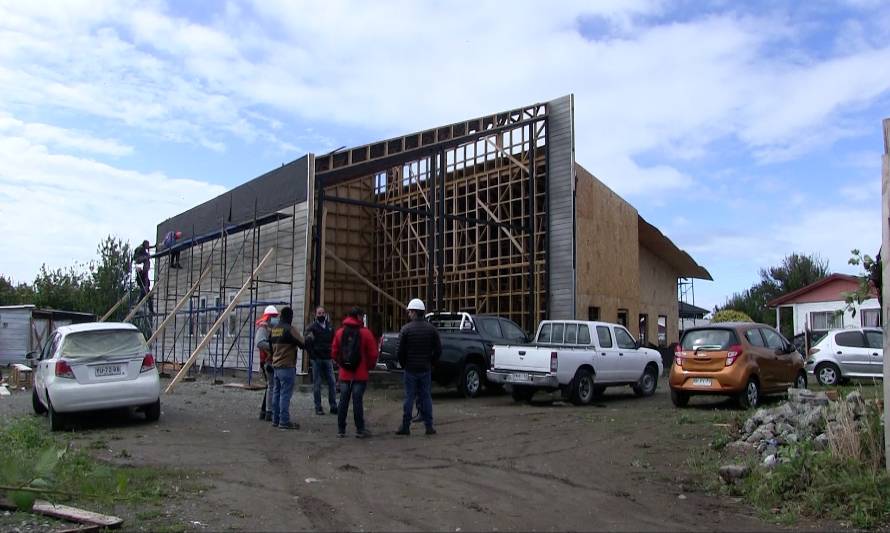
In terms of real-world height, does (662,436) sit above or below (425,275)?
below

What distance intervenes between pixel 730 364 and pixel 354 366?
22.2 feet

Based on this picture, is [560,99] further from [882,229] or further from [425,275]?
[882,229]

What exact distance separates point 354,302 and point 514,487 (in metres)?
20.2

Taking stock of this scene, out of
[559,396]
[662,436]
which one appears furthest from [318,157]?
[662,436]

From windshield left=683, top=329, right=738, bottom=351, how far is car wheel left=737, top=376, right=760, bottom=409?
0.76m

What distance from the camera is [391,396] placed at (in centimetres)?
1622

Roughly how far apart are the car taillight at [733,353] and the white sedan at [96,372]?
958 cm

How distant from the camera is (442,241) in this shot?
21.7 m

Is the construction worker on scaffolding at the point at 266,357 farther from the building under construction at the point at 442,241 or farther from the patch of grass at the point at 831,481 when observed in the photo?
the patch of grass at the point at 831,481

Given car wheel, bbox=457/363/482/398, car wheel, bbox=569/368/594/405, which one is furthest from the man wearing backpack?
car wheel, bbox=569/368/594/405

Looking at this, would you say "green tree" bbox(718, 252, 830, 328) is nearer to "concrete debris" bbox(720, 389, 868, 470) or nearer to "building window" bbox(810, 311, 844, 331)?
"building window" bbox(810, 311, 844, 331)

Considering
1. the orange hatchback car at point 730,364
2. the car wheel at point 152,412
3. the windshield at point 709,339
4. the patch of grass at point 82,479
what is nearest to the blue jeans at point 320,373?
the car wheel at point 152,412

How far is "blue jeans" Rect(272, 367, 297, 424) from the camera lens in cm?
1095

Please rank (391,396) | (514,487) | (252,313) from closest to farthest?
(514,487) → (391,396) → (252,313)
